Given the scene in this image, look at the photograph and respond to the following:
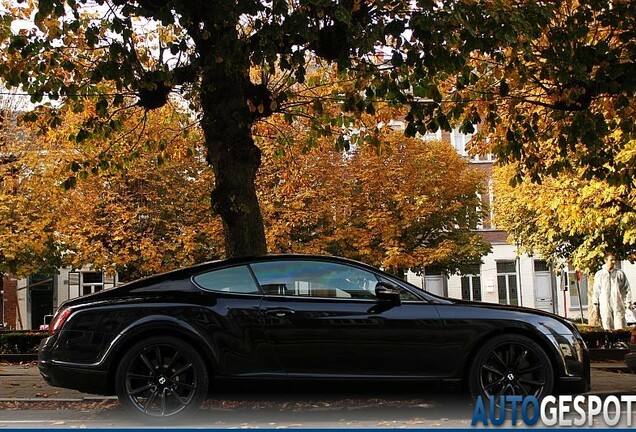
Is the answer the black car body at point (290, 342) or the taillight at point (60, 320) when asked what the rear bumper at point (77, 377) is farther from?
the taillight at point (60, 320)

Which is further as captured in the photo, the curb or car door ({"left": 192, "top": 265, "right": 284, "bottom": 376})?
the curb

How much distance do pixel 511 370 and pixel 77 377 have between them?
400cm

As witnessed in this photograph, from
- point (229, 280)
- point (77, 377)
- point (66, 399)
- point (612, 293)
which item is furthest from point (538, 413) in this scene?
point (612, 293)

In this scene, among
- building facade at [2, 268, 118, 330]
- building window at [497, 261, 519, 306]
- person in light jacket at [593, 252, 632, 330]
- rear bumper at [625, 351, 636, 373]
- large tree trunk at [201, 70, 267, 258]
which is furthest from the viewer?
building window at [497, 261, 519, 306]

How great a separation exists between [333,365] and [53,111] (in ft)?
25.7

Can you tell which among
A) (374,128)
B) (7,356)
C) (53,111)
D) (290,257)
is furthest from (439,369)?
(7,356)

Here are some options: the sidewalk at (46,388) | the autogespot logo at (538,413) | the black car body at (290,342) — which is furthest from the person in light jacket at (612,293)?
the black car body at (290,342)

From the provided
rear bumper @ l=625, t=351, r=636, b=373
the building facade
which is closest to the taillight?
rear bumper @ l=625, t=351, r=636, b=373

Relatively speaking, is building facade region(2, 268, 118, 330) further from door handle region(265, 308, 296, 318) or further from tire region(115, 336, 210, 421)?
door handle region(265, 308, 296, 318)

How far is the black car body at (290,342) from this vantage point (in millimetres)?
7125

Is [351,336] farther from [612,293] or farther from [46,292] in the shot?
[46,292]

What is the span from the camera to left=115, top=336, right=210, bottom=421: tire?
7.05 m

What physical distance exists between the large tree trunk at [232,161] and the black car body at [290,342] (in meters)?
3.03

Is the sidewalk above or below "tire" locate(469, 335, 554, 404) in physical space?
below
